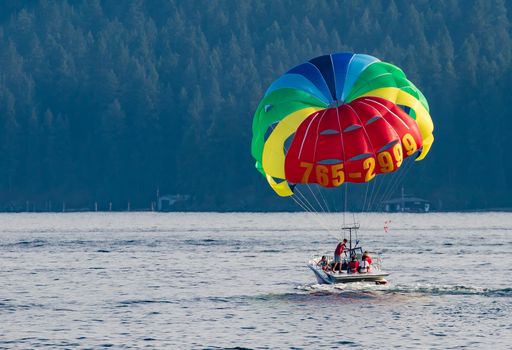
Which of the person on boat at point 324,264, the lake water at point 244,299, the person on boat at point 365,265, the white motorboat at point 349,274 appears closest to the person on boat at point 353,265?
the white motorboat at point 349,274

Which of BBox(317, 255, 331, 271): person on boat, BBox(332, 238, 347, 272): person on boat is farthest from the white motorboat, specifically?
BBox(332, 238, 347, 272): person on boat

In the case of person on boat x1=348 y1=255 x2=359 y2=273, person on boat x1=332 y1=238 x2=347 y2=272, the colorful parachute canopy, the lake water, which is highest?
the colorful parachute canopy

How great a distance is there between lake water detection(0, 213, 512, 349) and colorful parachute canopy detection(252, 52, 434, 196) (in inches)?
257

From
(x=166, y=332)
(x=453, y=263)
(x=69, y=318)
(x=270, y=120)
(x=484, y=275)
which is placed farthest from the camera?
(x=453, y=263)

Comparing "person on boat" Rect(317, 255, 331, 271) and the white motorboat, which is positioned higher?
"person on boat" Rect(317, 255, 331, 271)

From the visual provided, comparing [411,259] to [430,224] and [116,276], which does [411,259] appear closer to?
[116,276]

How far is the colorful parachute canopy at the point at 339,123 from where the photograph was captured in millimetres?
60781

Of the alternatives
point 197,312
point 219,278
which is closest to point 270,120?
point 197,312

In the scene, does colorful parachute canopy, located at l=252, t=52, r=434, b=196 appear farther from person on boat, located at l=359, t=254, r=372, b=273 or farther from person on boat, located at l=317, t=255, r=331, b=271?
person on boat, located at l=359, t=254, r=372, b=273

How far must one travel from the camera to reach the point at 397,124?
202 feet

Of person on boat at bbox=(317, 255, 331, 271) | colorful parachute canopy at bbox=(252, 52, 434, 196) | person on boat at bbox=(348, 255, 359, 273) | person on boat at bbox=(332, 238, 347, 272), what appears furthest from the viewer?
person on boat at bbox=(317, 255, 331, 271)

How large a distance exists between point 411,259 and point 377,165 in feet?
109

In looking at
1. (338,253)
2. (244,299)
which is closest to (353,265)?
(338,253)

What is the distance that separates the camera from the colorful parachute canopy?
60.8 meters
